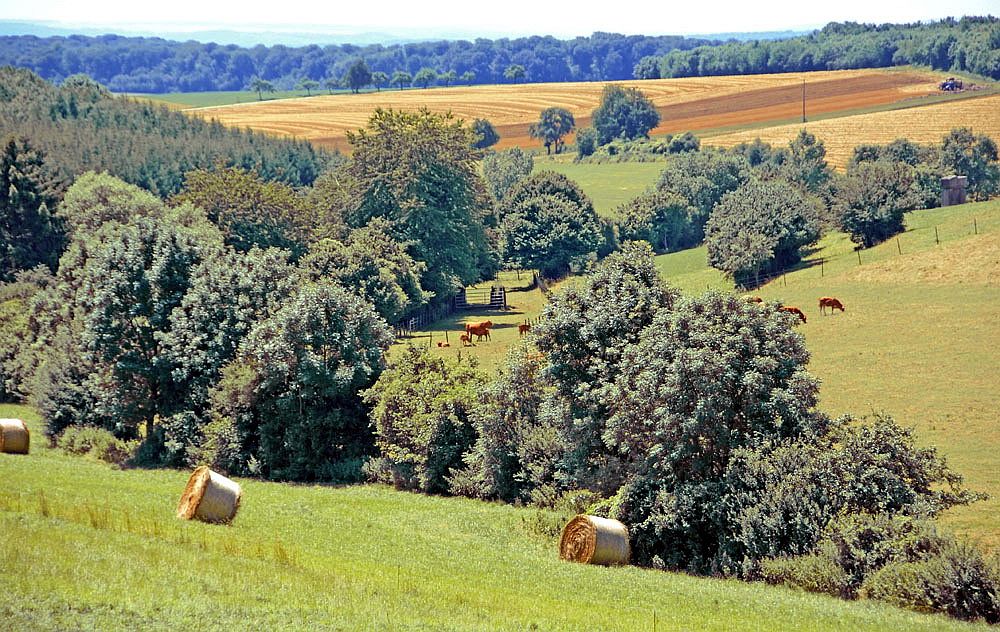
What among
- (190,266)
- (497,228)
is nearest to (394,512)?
(190,266)

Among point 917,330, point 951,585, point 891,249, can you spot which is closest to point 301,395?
point 951,585

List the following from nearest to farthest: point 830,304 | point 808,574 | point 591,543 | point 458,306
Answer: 1. point 808,574
2. point 591,543
3. point 830,304
4. point 458,306

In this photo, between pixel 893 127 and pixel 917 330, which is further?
pixel 893 127

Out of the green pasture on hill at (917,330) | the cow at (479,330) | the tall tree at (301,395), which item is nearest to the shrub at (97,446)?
the tall tree at (301,395)

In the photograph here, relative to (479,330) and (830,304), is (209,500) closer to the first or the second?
(479,330)

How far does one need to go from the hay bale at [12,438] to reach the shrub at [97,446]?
5540 millimetres

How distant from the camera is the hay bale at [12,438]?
48531mm

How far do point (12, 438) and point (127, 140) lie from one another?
104 meters

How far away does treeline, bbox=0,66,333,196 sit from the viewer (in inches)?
5241

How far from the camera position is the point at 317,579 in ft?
89.2

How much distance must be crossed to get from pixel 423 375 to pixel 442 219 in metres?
55.1

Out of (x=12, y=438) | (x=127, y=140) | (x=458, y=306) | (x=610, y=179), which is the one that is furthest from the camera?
(x=610, y=179)

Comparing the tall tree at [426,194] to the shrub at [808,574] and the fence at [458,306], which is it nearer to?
the fence at [458,306]

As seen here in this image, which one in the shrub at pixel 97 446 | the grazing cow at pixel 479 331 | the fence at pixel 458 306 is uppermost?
the shrub at pixel 97 446
